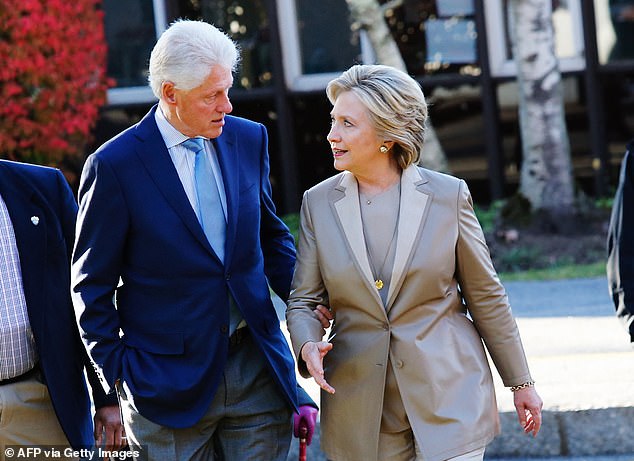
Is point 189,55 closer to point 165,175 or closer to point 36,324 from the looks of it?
point 165,175

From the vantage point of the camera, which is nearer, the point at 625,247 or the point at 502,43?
the point at 625,247

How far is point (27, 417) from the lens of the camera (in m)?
4.09

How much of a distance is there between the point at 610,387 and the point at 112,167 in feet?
9.39

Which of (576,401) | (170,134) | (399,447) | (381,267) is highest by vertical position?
(170,134)

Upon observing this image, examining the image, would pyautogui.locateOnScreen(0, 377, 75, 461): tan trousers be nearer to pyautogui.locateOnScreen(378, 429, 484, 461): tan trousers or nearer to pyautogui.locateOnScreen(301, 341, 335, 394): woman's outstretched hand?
pyautogui.locateOnScreen(301, 341, 335, 394): woman's outstretched hand

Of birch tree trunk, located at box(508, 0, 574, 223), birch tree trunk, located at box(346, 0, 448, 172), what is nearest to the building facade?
birch tree trunk, located at box(346, 0, 448, 172)

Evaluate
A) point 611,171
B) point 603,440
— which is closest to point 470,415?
point 603,440

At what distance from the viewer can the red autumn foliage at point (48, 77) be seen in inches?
430

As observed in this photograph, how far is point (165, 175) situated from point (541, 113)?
7.29 metres

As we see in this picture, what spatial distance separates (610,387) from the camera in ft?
18.9

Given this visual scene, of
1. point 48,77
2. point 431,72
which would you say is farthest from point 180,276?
point 431,72

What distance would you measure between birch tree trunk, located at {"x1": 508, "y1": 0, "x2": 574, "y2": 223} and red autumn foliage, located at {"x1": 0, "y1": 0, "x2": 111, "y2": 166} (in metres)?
4.04

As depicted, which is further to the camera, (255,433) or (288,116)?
(288,116)

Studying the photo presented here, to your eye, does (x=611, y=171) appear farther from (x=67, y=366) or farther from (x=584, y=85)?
(x=67, y=366)
